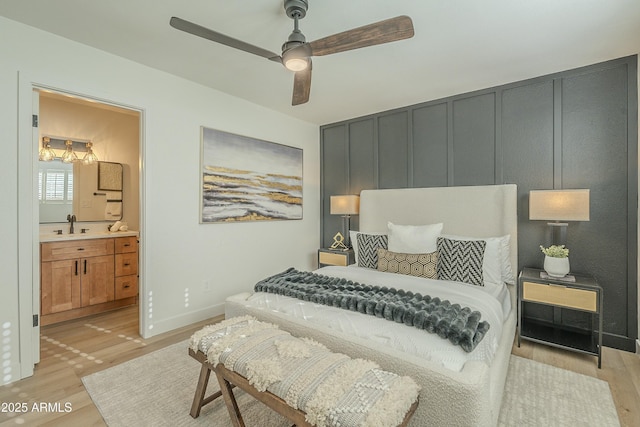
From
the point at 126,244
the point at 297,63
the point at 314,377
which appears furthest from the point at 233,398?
the point at 126,244

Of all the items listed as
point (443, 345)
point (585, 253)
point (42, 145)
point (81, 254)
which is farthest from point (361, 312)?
point (42, 145)

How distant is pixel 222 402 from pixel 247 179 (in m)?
2.47

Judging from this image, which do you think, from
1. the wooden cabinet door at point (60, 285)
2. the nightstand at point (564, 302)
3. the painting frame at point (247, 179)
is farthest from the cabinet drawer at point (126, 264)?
the nightstand at point (564, 302)

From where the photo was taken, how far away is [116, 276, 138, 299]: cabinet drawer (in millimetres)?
3727

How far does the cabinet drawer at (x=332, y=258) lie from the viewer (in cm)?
404

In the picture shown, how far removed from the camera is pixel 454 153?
11.6 feet

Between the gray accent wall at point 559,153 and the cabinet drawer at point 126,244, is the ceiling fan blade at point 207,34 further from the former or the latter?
the cabinet drawer at point 126,244

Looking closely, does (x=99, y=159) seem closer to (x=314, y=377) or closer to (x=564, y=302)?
(x=314, y=377)

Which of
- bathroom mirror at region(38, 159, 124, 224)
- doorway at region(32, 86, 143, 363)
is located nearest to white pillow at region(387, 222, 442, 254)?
doorway at region(32, 86, 143, 363)

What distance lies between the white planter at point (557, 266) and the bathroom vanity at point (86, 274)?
4.62m

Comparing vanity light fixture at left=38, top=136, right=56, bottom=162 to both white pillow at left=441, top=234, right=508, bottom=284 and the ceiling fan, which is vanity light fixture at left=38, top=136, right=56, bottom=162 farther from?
white pillow at left=441, top=234, right=508, bottom=284

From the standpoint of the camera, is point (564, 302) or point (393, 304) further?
point (564, 302)

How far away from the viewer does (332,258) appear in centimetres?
418

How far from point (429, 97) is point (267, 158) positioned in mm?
2165
